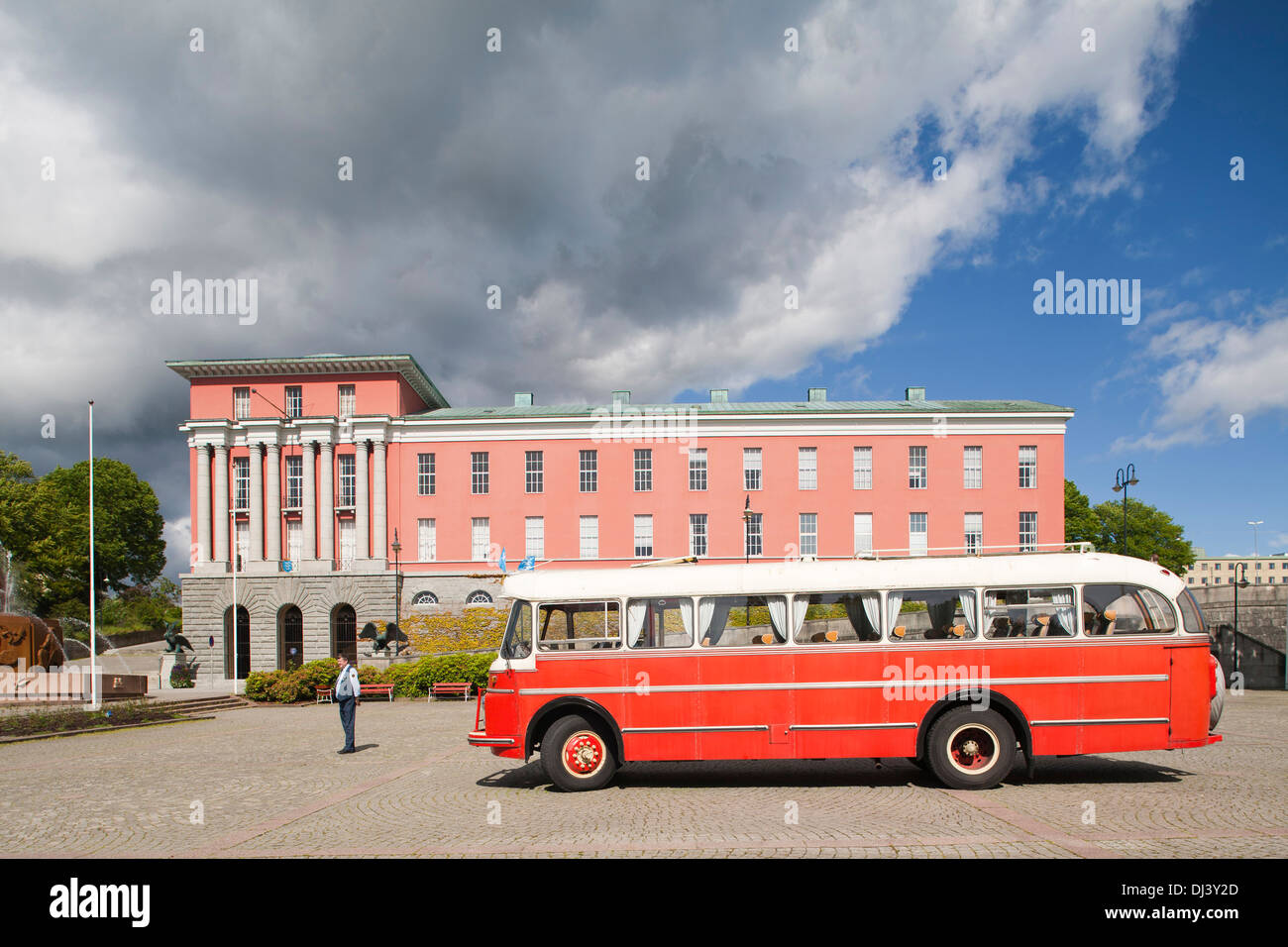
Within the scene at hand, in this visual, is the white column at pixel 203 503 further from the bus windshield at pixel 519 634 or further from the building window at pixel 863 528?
the bus windshield at pixel 519 634

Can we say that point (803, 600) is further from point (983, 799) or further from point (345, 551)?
point (345, 551)

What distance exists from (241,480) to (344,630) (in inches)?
470

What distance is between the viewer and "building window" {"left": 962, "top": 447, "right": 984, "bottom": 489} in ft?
151

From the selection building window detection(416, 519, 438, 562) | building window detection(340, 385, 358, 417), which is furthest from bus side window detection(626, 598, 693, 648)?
building window detection(340, 385, 358, 417)

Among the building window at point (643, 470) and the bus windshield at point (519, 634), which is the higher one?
the building window at point (643, 470)

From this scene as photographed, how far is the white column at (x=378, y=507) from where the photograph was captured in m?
45.5

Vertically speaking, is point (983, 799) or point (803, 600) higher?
point (803, 600)

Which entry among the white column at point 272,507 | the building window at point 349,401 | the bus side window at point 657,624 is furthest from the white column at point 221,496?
the bus side window at point 657,624

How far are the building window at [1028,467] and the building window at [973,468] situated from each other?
2487 millimetres

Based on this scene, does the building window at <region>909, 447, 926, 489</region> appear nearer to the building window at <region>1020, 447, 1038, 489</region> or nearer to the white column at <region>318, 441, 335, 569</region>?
the building window at <region>1020, 447, 1038, 489</region>

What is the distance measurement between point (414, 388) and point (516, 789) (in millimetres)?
43570

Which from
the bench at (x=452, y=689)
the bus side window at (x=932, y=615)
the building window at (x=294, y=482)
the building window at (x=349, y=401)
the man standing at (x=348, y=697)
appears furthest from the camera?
the building window at (x=349, y=401)
